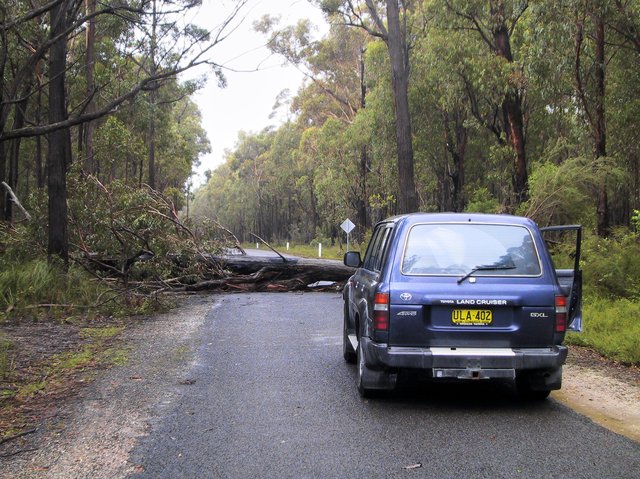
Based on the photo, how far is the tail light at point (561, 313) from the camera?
214 inches

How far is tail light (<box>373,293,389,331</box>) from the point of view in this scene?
17.7ft

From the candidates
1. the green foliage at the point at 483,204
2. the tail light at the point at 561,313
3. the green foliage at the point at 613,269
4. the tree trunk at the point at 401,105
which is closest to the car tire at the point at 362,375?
the tail light at the point at 561,313

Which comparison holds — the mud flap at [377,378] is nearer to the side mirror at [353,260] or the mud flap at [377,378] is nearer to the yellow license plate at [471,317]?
the yellow license plate at [471,317]

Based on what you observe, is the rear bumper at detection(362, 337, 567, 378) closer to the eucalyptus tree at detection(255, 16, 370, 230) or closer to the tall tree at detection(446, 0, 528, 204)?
the tall tree at detection(446, 0, 528, 204)

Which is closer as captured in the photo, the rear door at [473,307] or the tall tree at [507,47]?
the rear door at [473,307]

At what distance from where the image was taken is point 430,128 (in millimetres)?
29344

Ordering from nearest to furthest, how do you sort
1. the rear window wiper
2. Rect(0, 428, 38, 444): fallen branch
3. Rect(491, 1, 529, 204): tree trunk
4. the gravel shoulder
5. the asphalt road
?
the asphalt road
the gravel shoulder
Rect(0, 428, 38, 444): fallen branch
the rear window wiper
Rect(491, 1, 529, 204): tree trunk

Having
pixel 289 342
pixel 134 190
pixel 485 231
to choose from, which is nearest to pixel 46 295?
pixel 134 190

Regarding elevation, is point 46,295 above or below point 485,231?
below

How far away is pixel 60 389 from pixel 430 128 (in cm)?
2510

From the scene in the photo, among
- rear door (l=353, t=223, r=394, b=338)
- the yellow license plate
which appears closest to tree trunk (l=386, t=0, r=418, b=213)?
rear door (l=353, t=223, r=394, b=338)

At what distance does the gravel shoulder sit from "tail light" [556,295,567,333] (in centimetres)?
86

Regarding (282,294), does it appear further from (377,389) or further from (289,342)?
(377,389)

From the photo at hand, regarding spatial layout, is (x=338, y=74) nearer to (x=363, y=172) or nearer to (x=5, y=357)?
(x=363, y=172)
